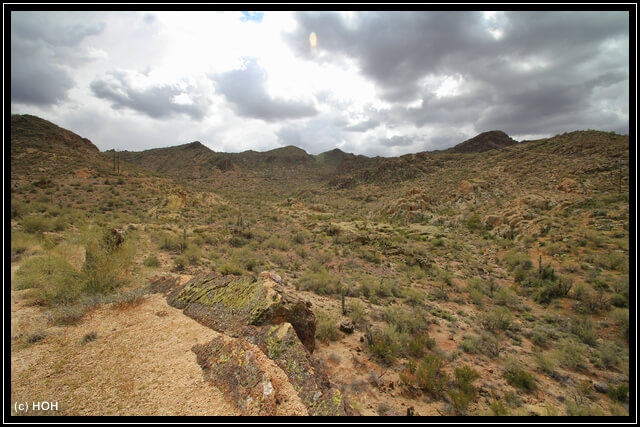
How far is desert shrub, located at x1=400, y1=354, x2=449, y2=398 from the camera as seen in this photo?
4.80m

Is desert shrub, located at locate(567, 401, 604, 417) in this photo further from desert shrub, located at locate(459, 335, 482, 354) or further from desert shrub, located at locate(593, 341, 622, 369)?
desert shrub, located at locate(593, 341, 622, 369)

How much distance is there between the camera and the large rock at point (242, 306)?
16.1ft

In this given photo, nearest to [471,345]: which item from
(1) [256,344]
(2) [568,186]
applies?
(1) [256,344]

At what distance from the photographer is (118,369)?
385cm

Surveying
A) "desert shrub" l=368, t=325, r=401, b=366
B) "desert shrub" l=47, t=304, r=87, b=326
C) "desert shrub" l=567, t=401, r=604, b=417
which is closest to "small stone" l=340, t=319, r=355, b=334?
"desert shrub" l=368, t=325, r=401, b=366

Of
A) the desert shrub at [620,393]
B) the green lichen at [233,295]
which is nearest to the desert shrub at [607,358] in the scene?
the desert shrub at [620,393]

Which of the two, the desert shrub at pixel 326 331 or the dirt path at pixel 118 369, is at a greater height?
the dirt path at pixel 118 369

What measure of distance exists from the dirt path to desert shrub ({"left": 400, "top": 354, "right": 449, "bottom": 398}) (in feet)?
11.8

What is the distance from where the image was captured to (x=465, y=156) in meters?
50.3

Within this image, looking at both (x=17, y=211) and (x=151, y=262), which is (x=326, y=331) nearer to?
(x=151, y=262)

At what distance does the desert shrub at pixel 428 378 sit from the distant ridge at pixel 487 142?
7324 centimetres

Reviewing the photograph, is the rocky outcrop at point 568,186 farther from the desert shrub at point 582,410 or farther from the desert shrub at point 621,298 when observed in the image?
the desert shrub at point 582,410

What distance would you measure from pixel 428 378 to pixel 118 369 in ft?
18.2
